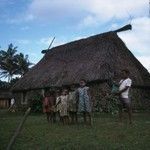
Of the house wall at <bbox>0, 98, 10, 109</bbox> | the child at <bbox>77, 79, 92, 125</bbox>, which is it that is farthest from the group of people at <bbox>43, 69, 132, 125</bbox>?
the house wall at <bbox>0, 98, 10, 109</bbox>

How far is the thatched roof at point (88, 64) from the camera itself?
27.4 meters

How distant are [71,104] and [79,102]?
2.72 feet

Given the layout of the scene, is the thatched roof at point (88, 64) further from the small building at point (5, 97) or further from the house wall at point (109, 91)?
the small building at point (5, 97)

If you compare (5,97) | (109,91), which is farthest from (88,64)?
(5,97)

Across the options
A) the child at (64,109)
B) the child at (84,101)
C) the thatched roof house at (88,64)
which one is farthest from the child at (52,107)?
the thatched roof house at (88,64)

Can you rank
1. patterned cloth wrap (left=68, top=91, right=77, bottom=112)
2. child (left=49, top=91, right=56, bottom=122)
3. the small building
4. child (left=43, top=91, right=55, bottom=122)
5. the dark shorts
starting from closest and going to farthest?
the dark shorts < patterned cloth wrap (left=68, top=91, right=77, bottom=112) < child (left=49, top=91, right=56, bottom=122) < child (left=43, top=91, right=55, bottom=122) < the small building

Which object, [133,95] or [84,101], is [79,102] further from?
[133,95]

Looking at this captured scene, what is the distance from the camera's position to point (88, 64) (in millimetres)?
28562

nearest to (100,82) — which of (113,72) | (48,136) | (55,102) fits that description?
(113,72)

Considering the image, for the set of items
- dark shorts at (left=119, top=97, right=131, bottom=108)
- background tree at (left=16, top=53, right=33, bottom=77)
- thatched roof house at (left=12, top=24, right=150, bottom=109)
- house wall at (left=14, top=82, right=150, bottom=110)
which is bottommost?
dark shorts at (left=119, top=97, right=131, bottom=108)

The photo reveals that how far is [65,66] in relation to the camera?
31641mm

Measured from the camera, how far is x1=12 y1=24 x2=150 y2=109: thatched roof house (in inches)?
1079

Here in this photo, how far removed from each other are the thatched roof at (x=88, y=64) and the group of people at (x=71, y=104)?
32.8 ft

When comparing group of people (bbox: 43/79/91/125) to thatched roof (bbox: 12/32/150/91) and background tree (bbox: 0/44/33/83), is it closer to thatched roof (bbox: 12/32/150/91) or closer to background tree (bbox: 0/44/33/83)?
thatched roof (bbox: 12/32/150/91)
